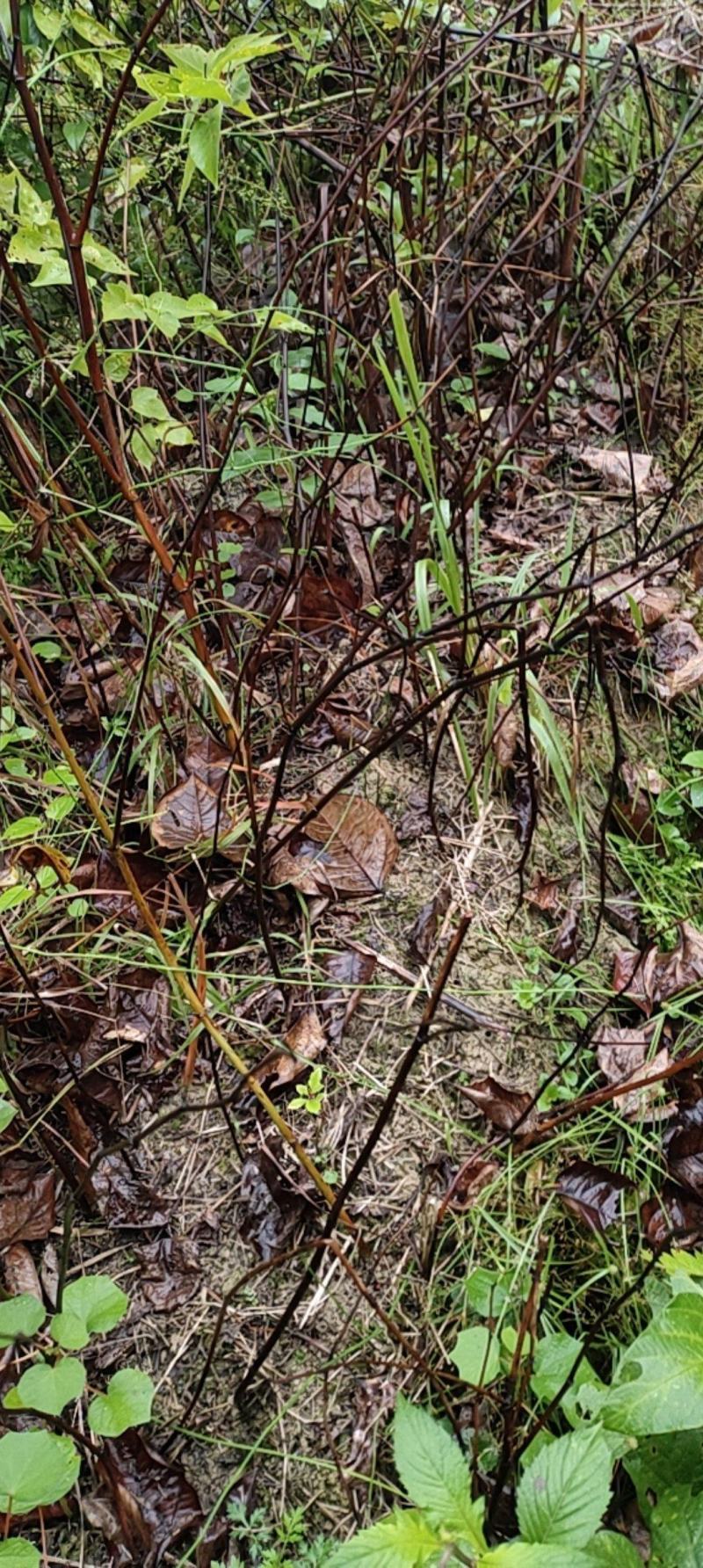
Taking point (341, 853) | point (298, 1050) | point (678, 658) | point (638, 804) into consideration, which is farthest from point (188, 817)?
point (678, 658)

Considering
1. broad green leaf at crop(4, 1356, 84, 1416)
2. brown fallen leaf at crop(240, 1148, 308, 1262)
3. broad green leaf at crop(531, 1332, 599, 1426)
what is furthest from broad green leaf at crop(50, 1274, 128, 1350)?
broad green leaf at crop(531, 1332, 599, 1426)

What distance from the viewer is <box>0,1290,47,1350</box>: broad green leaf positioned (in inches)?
45.1

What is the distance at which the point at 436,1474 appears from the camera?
107cm

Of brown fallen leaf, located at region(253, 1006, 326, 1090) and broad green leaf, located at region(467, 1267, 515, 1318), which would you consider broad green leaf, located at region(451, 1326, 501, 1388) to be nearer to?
broad green leaf, located at region(467, 1267, 515, 1318)

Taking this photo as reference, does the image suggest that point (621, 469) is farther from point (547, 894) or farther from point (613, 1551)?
point (613, 1551)

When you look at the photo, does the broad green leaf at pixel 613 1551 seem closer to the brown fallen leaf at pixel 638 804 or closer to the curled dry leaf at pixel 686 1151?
the curled dry leaf at pixel 686 1151

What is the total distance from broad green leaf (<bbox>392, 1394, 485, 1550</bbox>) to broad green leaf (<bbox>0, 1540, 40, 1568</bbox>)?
385 millimetres

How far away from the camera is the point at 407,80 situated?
1.92 m

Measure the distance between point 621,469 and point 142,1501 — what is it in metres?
2.23

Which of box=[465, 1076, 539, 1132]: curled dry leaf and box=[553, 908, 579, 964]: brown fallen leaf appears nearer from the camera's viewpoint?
box=[465, 1076, 539, 1132]: curled dry leaf

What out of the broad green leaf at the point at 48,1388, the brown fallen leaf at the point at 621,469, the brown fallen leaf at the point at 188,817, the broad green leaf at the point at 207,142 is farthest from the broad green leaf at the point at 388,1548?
the brown fallen leaf at the point at 621,469

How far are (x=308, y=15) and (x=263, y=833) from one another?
2.20 meters

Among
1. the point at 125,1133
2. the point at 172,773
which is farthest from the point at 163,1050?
the point at 172,773

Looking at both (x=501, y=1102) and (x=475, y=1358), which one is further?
(x=501, y=1102)
